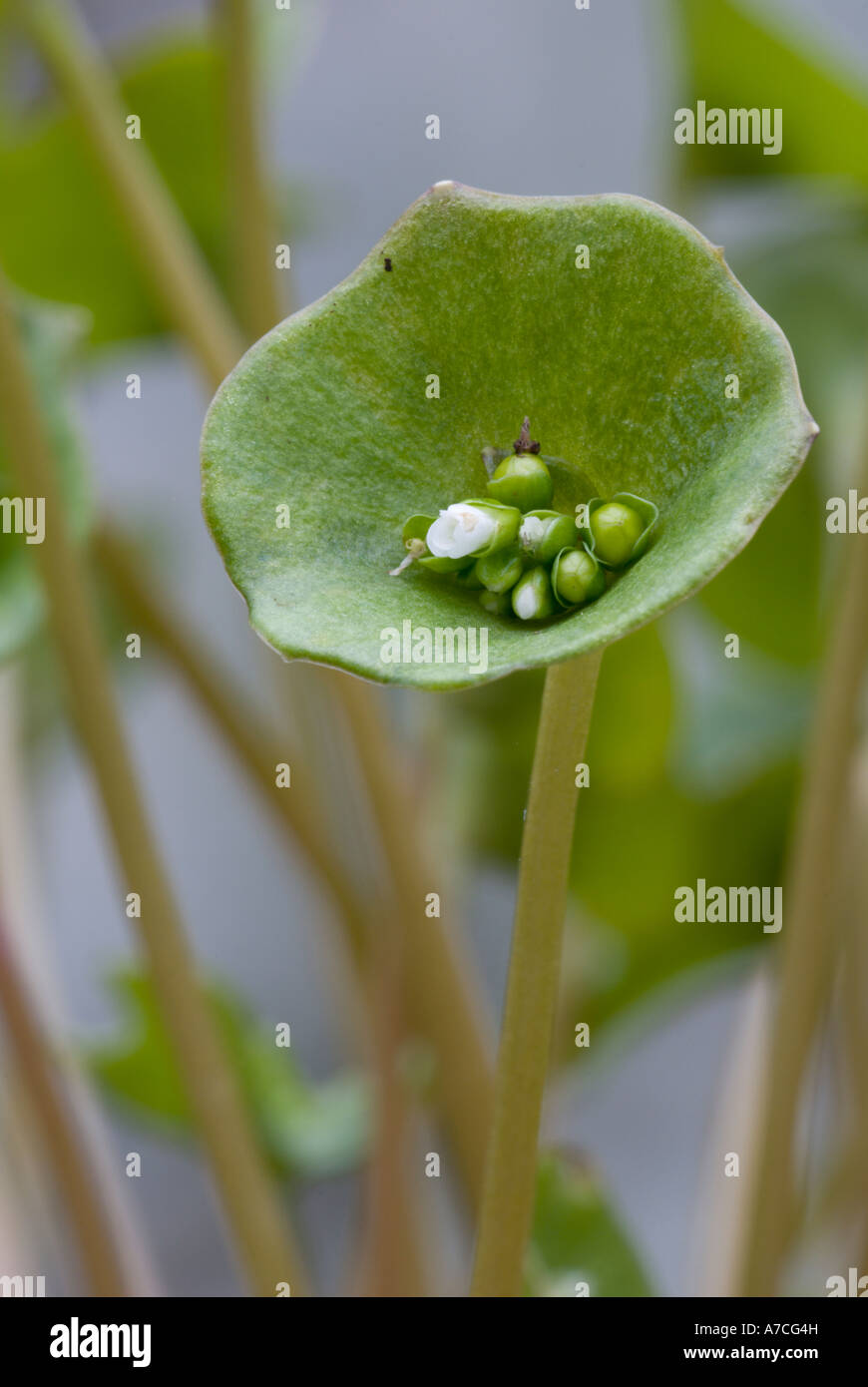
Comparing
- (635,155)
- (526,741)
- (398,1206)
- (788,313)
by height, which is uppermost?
(635,155)

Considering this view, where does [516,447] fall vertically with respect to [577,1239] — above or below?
above

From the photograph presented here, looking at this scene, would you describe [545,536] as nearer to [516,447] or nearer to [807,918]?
[516,447]

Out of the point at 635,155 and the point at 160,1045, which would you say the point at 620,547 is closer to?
the point at 160,1045

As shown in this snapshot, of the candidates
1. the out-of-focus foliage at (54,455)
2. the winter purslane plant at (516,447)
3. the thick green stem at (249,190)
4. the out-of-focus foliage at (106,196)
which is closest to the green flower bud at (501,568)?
the winter purslane plant at (516,447)

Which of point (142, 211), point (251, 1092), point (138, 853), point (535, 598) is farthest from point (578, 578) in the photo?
point (251, 1092)

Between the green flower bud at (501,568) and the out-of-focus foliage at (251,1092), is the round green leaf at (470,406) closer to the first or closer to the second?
the green flower bud at (501,568)

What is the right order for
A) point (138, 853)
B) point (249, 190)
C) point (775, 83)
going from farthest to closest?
point (775, 83), point (249, 190), point (138, 853)
